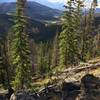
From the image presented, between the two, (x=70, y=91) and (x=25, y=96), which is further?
(x=25, y=96)

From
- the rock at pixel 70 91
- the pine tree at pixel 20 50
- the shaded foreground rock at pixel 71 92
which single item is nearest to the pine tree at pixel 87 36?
the pine tree at pixel 20 50

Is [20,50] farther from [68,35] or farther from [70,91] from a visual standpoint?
[70,91]

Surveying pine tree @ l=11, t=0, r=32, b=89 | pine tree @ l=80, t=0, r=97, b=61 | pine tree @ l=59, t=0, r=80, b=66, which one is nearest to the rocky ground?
pine tree @ l=11, t=0, r=32, b=89

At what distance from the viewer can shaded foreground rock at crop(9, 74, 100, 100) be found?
127 feet

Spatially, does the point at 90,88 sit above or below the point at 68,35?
below

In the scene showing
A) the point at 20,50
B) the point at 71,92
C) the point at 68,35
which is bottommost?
the point at 71,92

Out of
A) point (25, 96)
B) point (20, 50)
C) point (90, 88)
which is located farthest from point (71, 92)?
point (20, 50)

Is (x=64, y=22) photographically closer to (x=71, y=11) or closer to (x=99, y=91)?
(x=71, y=11)

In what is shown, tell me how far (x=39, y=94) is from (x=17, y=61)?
1320 cm

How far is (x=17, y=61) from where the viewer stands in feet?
174

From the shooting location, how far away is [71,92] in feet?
132

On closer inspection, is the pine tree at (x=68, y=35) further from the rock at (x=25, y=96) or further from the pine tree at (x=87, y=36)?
the rock at (x=25, y=96)

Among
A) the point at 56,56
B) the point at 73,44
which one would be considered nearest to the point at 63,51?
the point at 73,44

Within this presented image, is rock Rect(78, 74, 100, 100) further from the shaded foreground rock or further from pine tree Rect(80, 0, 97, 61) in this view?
pine tree Rect(80, 0, 97, 61)
